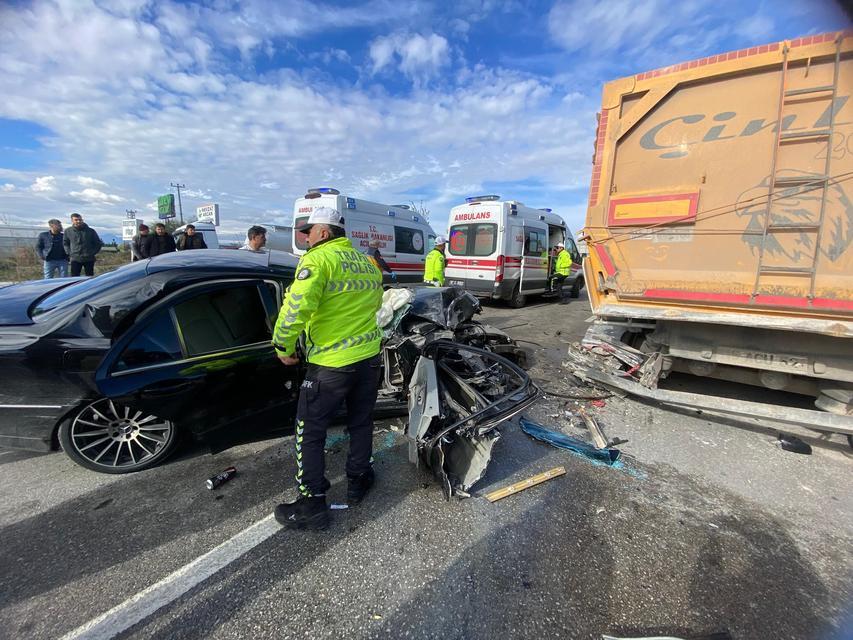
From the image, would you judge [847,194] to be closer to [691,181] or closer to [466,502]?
[691,181]

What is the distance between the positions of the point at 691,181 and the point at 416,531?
3683mm

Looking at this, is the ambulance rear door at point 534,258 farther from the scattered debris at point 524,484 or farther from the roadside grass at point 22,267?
the roadside grass at point 22,267

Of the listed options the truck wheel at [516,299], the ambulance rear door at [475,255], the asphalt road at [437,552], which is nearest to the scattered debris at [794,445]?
the asphalt road at [437,552]

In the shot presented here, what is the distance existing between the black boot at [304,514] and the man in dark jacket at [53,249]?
8.71 m

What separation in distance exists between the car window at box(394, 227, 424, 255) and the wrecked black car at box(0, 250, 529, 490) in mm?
8068

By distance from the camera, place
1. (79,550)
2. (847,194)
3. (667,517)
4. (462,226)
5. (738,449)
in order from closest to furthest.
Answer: (79,550) < (667,517) < (847,194) < (738,449) < (462,226)

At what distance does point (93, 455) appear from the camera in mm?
2680

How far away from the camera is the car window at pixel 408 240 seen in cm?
1120

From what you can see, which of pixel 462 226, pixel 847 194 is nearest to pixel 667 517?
pixel 847 194

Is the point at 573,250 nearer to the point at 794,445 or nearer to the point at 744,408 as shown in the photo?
the point at 744,408

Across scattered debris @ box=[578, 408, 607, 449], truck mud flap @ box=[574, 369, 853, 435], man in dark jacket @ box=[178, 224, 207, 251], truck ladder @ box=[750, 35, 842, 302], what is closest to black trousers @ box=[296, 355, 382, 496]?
scattered debris @ box=[578, 408, 607, 449]

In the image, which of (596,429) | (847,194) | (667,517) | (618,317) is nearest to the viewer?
(667,517)

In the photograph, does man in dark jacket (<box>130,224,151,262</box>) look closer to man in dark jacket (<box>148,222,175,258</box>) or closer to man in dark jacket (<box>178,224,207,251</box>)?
man in dark jacket (<box>148,222,175,258</box>)

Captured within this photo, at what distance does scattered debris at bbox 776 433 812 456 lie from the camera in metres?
3.30
